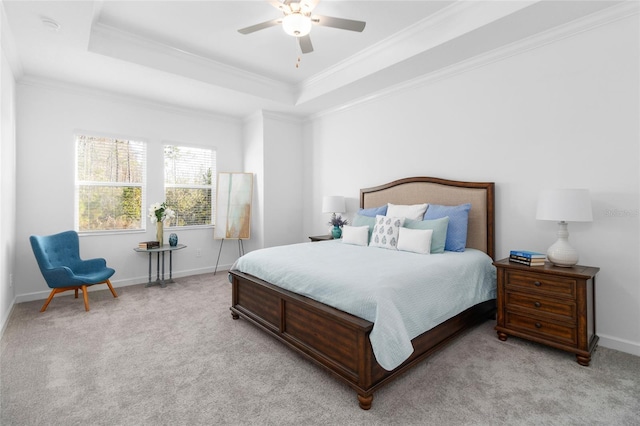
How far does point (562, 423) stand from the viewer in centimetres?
170

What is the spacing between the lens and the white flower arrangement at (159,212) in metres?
4.62

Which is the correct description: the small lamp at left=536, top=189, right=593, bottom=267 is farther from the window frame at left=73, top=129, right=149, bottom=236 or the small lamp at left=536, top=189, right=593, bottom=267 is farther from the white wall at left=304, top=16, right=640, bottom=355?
the window frame at left=73, top=129, right=149, bottom=236

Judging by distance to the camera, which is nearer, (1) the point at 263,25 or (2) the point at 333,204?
(1) the point at 263,25

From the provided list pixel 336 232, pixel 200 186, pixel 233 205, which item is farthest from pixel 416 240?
pixel 200 186

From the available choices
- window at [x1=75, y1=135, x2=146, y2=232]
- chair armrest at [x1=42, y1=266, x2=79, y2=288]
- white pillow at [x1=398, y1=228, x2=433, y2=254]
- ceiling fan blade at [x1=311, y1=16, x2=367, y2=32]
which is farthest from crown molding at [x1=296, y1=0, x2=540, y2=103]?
chair armrest at [x1=42, y1=266, x2=79, y2=288]

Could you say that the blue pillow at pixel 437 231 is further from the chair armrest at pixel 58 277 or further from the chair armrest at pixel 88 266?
the chair armrest at pixel 88 266

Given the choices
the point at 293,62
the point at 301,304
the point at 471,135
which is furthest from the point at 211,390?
the point at 293,62

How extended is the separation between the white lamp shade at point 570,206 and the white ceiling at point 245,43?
58.5 inches

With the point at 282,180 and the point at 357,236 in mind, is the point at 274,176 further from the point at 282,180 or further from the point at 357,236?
the point at 357,236

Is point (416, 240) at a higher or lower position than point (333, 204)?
lower

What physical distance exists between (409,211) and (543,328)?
5.34ft

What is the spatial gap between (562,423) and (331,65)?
4066 millimetres

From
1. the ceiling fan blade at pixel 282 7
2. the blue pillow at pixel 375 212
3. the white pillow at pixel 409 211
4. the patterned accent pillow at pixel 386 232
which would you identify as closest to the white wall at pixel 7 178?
the ceiling fan blade at pixel 282 7

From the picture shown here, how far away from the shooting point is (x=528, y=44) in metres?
3.00
